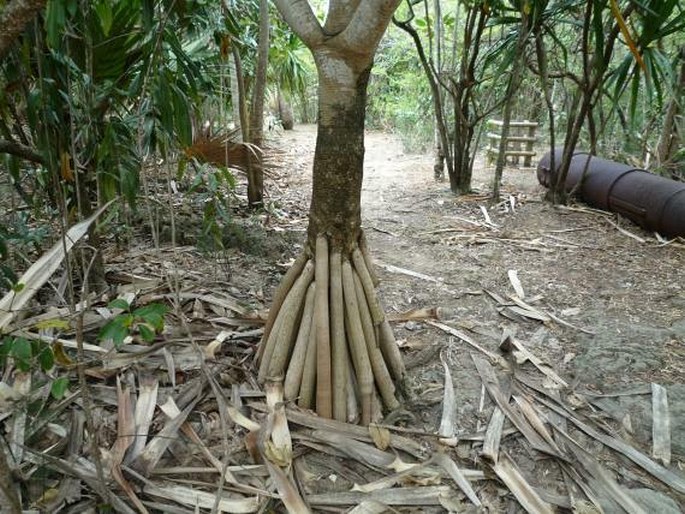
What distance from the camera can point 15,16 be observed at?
996 millimetres

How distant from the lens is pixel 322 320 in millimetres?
1789

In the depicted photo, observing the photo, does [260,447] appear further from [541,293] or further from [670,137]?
[670,137]

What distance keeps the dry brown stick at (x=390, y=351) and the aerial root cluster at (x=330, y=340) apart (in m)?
0.06

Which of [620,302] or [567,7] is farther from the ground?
[567,7]

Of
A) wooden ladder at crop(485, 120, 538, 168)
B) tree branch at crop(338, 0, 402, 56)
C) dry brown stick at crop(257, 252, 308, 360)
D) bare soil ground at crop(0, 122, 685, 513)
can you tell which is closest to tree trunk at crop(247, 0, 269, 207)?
bare soil ground at crop(0, 122, 685, 513)

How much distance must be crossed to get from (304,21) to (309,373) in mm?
1276

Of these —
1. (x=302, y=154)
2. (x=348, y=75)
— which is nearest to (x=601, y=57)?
(x=348, y=75)

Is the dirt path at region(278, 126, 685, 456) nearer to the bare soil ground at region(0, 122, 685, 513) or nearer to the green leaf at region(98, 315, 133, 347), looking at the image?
the bare soil ground at region(0, 122, 685, 513)

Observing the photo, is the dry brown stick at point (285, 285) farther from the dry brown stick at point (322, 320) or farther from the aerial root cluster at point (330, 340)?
the dry brown stick at point (322, 320)

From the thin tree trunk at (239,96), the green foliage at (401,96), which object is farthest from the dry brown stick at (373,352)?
the green foliage at (401,96)

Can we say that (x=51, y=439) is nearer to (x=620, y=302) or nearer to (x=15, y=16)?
(x=15, y=16)

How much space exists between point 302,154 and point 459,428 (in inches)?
280

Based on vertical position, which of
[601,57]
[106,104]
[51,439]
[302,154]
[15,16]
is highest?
[601,57]

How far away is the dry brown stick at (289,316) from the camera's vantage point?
1855 mm
